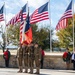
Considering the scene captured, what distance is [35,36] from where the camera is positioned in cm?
6862

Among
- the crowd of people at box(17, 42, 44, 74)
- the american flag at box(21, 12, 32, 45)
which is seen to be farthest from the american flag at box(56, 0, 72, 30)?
the crowd of people at box(17, 42, 44, 74)

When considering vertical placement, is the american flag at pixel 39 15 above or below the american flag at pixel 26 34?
above

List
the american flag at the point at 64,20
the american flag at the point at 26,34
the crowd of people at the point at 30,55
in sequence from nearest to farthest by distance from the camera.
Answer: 1. the crowd of people at the point at 30,55
2. the american flag at the point at 26,34
3. the american flag at the point at 64,20

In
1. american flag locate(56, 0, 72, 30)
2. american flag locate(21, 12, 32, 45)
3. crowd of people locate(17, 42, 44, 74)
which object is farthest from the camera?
american flag locate(56, 0, 72, 30)

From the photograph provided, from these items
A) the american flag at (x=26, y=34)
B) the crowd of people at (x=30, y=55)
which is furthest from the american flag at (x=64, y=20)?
the crowd of people at (x=30, y=55)

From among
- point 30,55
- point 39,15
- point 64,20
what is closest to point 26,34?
point 30,55

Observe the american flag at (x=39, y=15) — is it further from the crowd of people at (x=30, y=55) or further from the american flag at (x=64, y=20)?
the crowd of people at (x=30, y=55)

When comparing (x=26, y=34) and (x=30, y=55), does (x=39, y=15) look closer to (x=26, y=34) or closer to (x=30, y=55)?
(x=26, y=34)

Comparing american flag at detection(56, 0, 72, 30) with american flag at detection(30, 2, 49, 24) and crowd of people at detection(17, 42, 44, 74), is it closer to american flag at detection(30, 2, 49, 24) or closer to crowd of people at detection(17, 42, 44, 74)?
american flag at detection(30, 2, 49, 24)

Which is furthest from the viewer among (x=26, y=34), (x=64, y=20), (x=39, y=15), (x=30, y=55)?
(x=39, y=15)

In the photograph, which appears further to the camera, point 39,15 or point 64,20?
point 39,15

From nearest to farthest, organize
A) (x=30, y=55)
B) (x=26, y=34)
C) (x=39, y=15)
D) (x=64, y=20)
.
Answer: (x=30, y=55) → (x=26, y=34) → (x=64, y=20) → (x=39, y=15)

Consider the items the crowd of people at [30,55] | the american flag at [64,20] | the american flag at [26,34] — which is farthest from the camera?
the american flag at [64,20]

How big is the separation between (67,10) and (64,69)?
16.6 feet
